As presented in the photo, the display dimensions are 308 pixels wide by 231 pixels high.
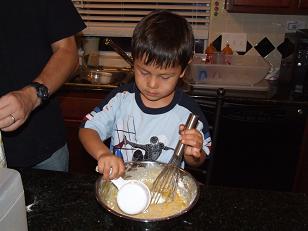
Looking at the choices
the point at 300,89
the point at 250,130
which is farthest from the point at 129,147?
the point at 300,89

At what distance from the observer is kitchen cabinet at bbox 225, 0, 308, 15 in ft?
6.20

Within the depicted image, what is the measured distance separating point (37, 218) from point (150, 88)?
1.40 ft

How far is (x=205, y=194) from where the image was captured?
2.68ft

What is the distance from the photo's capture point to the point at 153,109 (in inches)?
41.4

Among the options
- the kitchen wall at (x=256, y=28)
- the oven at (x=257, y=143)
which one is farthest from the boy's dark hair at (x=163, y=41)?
the kitchen wall at (x=256, y=28)

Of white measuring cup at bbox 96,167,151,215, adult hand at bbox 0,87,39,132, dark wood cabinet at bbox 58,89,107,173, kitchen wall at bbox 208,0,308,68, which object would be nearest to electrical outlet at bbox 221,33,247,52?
kitchen wall at bbox 208,0,308,68

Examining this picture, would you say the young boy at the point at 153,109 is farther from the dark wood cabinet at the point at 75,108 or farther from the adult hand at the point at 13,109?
the dark wood cabinet at the point at 75,108

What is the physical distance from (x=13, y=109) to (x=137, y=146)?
38cm

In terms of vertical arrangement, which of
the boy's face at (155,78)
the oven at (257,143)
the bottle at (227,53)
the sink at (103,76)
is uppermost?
the boy's face at (155,78)

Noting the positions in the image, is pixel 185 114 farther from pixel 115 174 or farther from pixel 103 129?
pixel 115 174

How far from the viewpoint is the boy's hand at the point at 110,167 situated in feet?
2.52

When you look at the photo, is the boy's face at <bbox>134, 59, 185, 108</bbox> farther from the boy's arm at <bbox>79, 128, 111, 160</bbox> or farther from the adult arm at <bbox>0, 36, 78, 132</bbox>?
the adult arm at <bbox>0, 36, 78, 132</bbox>

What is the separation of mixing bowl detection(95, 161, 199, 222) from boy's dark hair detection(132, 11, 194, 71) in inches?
10.9

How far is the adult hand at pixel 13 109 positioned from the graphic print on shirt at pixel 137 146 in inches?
11.8
